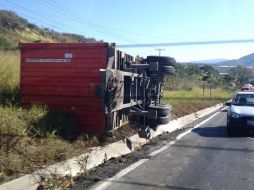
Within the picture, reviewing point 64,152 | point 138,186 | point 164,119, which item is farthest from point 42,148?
point 164,119

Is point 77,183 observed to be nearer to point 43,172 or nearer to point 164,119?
point 43,172

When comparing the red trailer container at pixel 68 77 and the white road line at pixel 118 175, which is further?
the red trailer container at pixel 68 77

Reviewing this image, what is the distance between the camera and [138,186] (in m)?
7.53

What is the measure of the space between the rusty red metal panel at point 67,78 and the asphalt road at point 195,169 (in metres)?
2.07

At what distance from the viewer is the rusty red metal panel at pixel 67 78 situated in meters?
11.2

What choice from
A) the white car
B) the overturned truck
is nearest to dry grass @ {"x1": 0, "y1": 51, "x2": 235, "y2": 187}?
the overturned truck

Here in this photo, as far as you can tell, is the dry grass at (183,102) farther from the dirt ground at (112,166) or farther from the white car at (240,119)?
the dirt ground at (112,166)

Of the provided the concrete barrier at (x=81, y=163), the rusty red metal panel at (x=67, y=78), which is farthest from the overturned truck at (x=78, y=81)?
the concrete barrier at (x=81, y=163)

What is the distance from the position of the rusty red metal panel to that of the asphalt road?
207 centimetres

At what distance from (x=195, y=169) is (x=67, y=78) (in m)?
4.05

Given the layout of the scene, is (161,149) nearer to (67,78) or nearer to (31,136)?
(67,78)

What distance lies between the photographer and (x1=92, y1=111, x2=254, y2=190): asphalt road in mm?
7730

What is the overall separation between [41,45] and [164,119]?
4241 millimetres

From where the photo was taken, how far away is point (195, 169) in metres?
9.22
